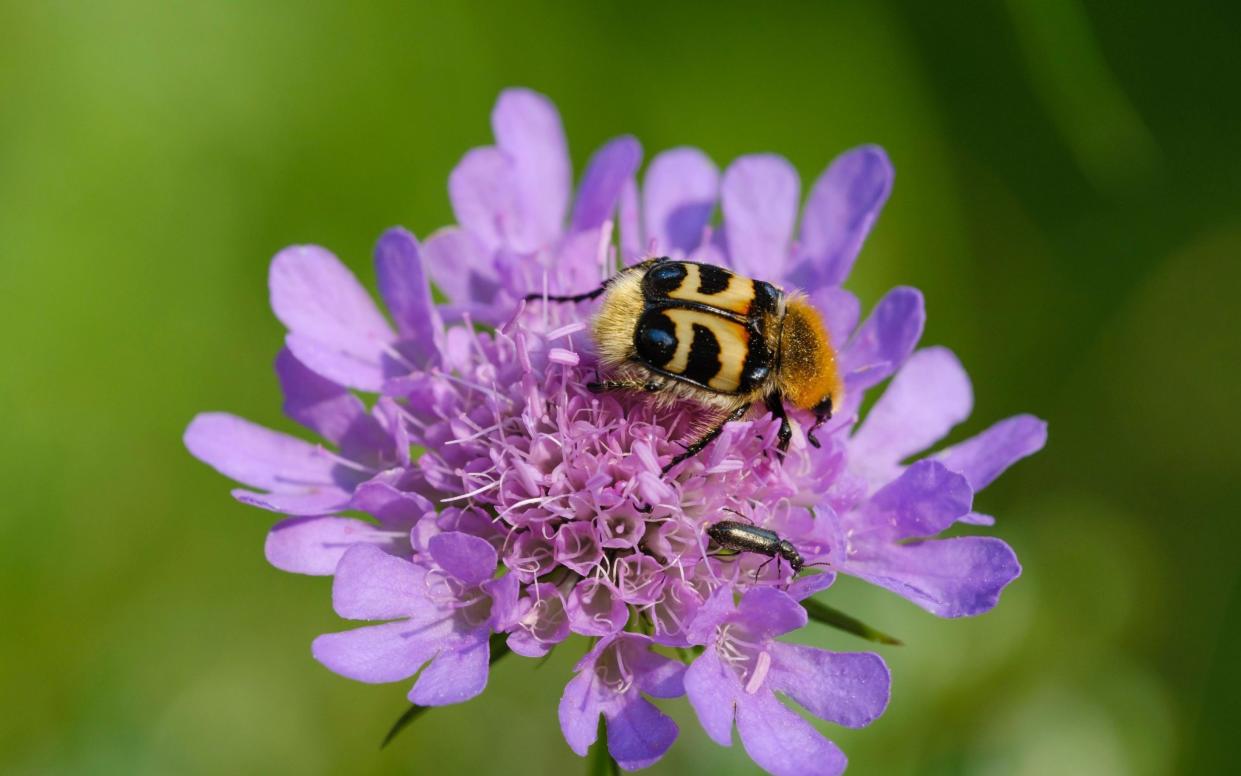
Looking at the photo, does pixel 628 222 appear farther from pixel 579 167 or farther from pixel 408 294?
pixel 579 167

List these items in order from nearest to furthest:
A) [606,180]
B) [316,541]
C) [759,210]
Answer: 1. [316,541]
2. [606,180]
3. [759,210]

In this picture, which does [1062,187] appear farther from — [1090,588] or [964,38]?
[1090,588]

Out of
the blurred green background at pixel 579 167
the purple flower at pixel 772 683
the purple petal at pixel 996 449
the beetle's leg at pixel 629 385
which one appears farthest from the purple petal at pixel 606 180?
the blurred green background at pixel 579 167

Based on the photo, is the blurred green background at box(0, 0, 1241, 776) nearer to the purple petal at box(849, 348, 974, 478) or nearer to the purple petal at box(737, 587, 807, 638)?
the purple petal at box(849, 348, 974, 478)

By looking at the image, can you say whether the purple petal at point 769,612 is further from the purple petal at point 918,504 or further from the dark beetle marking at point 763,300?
the dark beetle marking at point 763,300

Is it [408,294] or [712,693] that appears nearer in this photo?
[712,693]

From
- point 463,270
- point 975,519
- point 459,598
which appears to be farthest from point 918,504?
point 463,270
